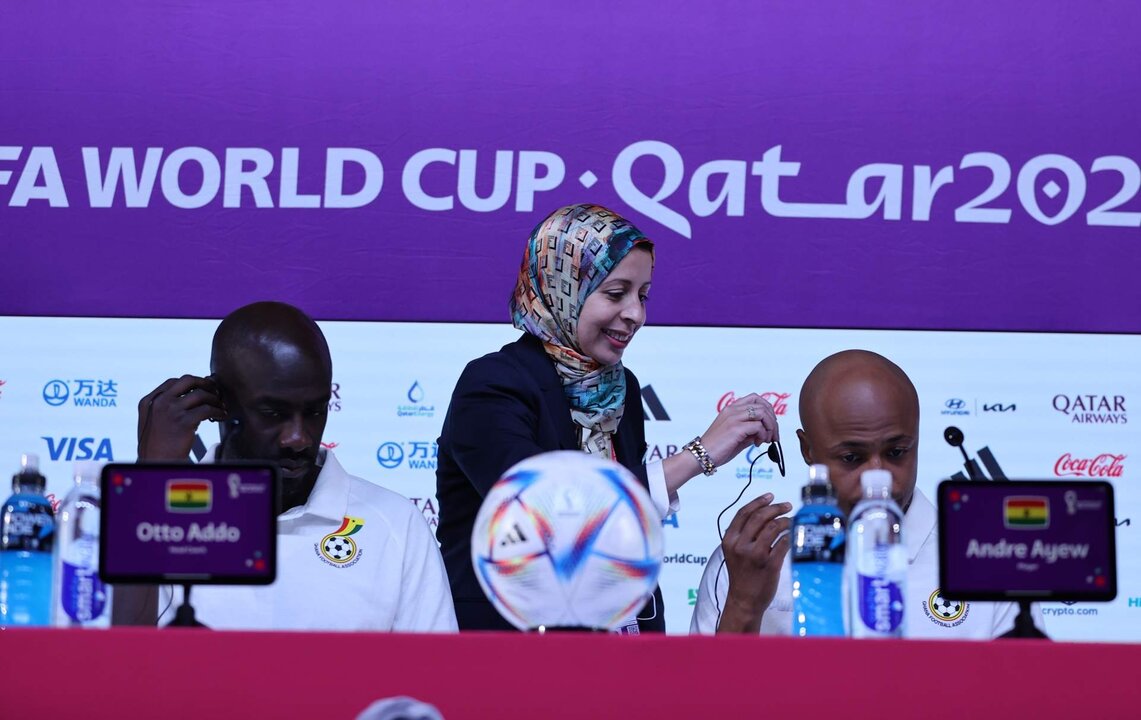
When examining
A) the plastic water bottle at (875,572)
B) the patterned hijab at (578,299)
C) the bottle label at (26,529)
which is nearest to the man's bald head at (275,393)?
the patterned hijab at (578,299)

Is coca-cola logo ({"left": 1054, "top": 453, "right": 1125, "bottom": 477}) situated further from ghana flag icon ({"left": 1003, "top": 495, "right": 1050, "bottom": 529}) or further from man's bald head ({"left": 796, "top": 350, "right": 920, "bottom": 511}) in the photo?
ghana flag icon ({"left": 1003, "top": 495, "right": 1050, "bottom": 529})

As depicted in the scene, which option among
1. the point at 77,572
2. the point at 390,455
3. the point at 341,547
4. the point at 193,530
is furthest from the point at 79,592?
the point at 390,455

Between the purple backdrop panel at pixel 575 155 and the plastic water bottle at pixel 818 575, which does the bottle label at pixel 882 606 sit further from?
the purple backdrop panel at pixel 575 155

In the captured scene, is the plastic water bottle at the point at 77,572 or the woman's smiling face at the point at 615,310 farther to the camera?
the woman's smiling face at the point at 615,310

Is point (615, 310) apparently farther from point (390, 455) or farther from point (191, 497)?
point (191, 497)

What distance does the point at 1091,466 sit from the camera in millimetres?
3551

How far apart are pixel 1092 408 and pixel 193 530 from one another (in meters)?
2.57

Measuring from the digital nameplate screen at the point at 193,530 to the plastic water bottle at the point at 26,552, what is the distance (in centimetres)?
30

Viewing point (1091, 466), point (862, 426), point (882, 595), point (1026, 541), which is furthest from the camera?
point (1091, 466)

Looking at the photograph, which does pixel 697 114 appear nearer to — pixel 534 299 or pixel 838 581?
pixel 534 299

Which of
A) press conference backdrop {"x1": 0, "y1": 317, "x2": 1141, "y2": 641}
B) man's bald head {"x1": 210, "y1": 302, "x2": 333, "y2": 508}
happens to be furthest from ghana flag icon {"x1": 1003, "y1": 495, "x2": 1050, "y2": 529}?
press conference backdrop {"x1": 0, "y1": 317, "x2": 1141, "y2": 641}

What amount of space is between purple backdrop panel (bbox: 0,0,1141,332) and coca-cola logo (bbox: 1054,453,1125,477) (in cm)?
31

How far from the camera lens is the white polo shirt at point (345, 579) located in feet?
7.88

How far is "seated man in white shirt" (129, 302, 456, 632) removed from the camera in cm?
242
